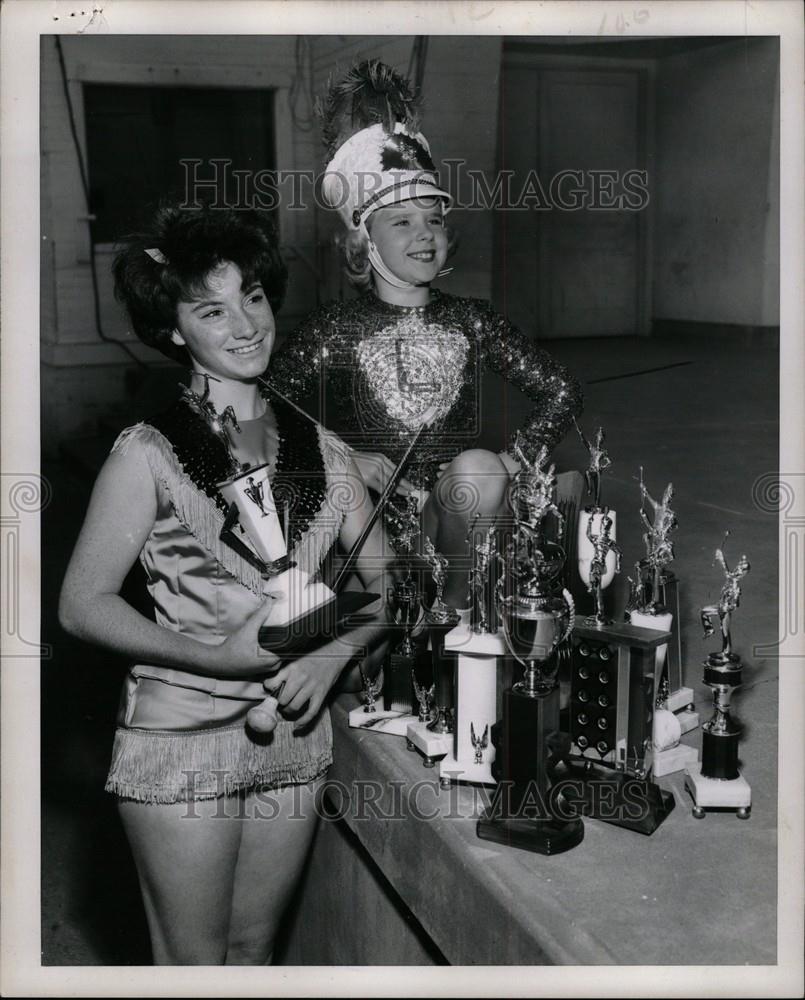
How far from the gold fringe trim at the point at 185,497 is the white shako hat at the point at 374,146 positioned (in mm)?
733

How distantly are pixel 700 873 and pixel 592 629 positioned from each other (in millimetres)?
379

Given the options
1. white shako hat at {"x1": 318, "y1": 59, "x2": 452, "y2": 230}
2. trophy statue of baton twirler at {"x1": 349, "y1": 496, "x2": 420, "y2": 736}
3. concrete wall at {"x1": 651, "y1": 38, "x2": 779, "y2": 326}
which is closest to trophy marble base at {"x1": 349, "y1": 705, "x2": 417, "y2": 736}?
trophy statue of baton twirler at {"x1": 349, "y1": 496, "x2": 420, "y2": 736}

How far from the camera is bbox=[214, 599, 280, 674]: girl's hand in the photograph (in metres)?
1.50

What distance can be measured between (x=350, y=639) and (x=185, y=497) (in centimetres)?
35

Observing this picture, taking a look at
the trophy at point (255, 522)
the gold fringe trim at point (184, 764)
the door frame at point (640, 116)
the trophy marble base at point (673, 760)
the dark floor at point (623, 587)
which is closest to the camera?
the trophy at point (255, 522)

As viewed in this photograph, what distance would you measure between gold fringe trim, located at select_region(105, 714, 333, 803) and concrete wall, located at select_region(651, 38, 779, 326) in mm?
7268

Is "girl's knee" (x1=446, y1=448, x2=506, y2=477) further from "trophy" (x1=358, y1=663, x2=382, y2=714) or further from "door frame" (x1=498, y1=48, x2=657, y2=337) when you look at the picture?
"door frame" (x1=498, y1=48, x2=657, y2=337)

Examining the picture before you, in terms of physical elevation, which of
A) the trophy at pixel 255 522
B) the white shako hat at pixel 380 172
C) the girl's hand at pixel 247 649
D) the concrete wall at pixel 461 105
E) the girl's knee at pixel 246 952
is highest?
the concrete wall at pixel 461 105

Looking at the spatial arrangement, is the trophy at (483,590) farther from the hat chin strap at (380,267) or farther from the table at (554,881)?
the hat chin strap at (380,267)

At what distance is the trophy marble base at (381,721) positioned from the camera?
1.91 m

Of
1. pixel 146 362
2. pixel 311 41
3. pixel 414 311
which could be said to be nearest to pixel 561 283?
pixel 311 41

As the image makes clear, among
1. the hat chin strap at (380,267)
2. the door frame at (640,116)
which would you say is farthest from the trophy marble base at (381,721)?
the door frame at (640,116)

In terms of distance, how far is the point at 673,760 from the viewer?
1.74 m

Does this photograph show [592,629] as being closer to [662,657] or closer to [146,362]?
[662,657]
